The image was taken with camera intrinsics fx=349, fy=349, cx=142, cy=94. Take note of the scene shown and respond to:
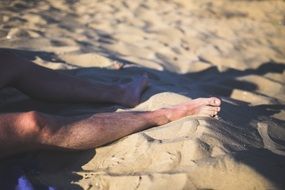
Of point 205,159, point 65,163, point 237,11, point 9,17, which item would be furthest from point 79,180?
point 237,11

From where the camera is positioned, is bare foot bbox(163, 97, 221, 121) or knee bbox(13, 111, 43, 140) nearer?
knee bbox(13, 111, 43, 140)

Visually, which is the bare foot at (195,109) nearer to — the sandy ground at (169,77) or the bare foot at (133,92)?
the sandy ground at (169,77)

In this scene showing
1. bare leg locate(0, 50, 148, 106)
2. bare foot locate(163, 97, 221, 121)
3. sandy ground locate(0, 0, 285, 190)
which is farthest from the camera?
bare leg locate(0, 50, 148, 106)

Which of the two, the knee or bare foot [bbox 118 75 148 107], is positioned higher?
the knee

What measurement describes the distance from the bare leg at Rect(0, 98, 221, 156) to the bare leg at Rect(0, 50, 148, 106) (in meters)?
0.49

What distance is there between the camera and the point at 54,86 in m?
2.62

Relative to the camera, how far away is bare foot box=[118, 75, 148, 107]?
2.77 m

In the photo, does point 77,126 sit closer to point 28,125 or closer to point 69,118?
point 69,118

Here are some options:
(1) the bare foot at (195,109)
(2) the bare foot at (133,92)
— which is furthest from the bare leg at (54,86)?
(1) the bare foot at (195,109)

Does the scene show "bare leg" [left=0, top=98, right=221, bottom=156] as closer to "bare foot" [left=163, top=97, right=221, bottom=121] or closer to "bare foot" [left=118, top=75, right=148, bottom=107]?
"bare foot" [left=163, top=97, right=221, bottom=121]

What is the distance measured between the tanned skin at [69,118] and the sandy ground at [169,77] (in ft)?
0.27

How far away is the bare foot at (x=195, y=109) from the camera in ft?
7.59

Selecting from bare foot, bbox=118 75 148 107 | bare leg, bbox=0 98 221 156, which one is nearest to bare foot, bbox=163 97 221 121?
bare leg, bbox=0 98 221 156

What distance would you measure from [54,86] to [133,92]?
64 centimetres
